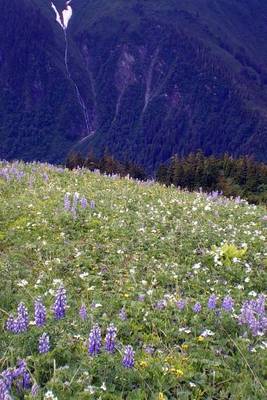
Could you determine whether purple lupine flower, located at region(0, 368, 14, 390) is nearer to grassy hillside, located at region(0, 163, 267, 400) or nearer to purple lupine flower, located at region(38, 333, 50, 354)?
grassy hillside, located at region(0, 163, 267, 400)

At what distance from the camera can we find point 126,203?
1327 centimetres

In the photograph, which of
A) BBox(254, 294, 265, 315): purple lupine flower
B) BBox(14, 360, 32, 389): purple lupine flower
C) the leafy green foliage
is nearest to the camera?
BBox(14, 360, 32, 389): purple lupine flower

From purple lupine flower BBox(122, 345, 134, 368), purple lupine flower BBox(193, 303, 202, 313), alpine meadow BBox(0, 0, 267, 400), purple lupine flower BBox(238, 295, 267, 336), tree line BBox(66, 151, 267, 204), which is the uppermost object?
purple lupine flower BBox(238, 295, 267, 336)

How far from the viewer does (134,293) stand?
7633mm

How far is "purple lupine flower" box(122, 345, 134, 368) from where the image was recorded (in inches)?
207

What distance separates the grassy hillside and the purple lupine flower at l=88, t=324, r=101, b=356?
0.02m

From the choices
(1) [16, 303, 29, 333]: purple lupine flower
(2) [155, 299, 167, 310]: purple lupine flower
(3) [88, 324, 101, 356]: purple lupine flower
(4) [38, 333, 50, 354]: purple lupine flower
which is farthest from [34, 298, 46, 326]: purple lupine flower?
(2) [155, 299, 167, 310]: purple lupine flower

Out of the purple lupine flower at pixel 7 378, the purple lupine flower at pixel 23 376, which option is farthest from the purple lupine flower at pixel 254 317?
the purple lupine flower at pixel 7 378

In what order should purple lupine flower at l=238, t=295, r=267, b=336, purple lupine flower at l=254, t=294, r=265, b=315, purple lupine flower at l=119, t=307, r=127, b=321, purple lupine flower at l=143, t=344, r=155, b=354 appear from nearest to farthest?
purple lupine flower at l=143, t=344, r=155, b=354 < purple lupine flower at l=238, t=295, r=267, b=336 < purple lupine flower at l=119, t=307, r=127, b=321 < purple lupine flower at l=254, t=294, r=265, b=315

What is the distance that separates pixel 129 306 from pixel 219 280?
73.4 inches

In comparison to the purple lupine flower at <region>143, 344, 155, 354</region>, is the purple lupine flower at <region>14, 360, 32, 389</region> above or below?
below

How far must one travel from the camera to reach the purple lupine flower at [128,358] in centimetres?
527

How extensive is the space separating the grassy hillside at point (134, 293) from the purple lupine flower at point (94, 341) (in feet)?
0.07

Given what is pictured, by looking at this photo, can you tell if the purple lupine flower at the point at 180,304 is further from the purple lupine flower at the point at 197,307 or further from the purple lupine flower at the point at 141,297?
the purple lupine flower at the point at 141,297
